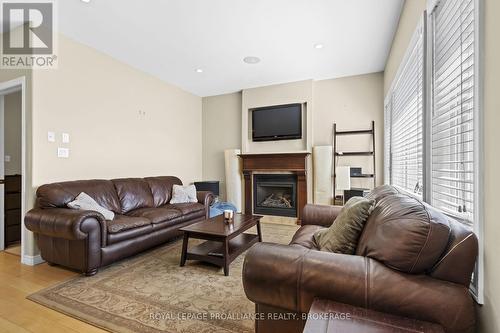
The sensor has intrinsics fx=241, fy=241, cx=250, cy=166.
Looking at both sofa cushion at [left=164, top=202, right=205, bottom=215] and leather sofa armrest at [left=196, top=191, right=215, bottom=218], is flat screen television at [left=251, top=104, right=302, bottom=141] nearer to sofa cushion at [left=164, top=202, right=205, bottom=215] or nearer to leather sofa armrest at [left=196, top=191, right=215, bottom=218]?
leather sofa armrest at [left=196, top=191, right=215, bottom=218]

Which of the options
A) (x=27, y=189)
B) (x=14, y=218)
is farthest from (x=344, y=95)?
(x=14, y=218)

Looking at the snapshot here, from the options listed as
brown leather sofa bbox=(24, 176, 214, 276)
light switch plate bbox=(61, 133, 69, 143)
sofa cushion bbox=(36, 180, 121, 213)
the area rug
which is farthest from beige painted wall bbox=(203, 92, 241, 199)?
the area rug

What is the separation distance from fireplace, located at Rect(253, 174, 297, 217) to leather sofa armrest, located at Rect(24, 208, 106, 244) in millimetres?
3109

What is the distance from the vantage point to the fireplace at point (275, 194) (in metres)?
4.75

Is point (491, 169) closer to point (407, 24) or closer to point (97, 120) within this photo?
point (407, 24)

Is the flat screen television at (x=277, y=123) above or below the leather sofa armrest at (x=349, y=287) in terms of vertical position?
above

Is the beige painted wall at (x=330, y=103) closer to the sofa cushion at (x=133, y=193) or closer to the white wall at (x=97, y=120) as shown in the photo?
the white wall at (x=97, y=120)

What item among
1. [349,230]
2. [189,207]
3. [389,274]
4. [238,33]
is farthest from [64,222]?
[238,33]

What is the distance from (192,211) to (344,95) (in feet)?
11.1

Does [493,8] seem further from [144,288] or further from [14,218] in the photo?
[14,218]

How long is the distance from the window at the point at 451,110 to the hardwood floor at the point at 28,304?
2331 millimetres

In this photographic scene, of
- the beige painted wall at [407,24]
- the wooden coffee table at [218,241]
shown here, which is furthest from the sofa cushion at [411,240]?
the beige painted wall at [407,24]

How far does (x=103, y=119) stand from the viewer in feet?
11.5

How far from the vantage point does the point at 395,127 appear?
3.22 meters
